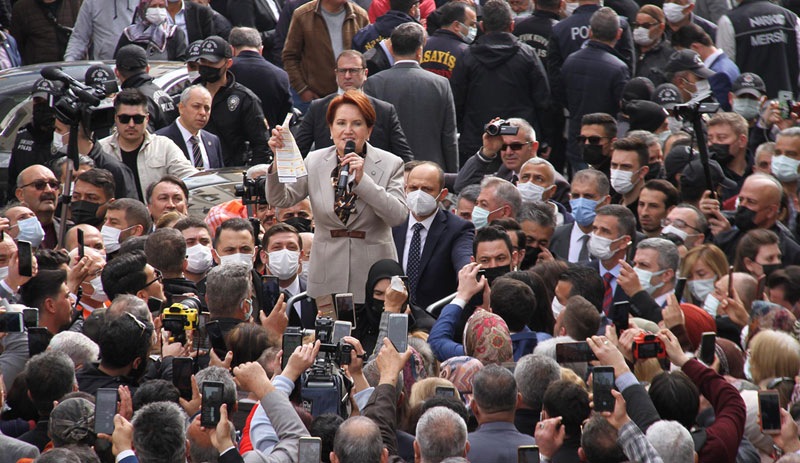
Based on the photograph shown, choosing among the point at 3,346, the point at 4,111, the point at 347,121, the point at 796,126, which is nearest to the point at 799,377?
the point at 347,121

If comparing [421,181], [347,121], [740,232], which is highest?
[347,121]

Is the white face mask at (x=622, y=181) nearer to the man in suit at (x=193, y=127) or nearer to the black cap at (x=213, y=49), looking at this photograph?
the man in suit at (x=193, y=127)

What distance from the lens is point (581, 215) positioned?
10.4 metres

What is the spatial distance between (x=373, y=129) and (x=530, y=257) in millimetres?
2260

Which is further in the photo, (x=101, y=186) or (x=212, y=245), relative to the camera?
(x=101, y=186)

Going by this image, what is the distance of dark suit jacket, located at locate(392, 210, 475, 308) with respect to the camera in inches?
382

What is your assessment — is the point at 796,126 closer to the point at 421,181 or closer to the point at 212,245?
the point at 421,181

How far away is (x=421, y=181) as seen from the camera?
32.9 ft

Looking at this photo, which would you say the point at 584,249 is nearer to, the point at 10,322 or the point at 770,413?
the point at 770,413

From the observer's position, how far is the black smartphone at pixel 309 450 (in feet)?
18.6

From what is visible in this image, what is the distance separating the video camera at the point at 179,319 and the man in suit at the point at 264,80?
667cm

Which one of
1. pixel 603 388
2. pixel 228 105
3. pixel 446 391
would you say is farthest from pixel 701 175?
pixel 603 388

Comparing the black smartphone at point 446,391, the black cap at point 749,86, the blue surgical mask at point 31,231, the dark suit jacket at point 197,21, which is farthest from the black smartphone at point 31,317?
the dark suit jacket at point 197,21

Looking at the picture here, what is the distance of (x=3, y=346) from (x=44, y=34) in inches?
364
